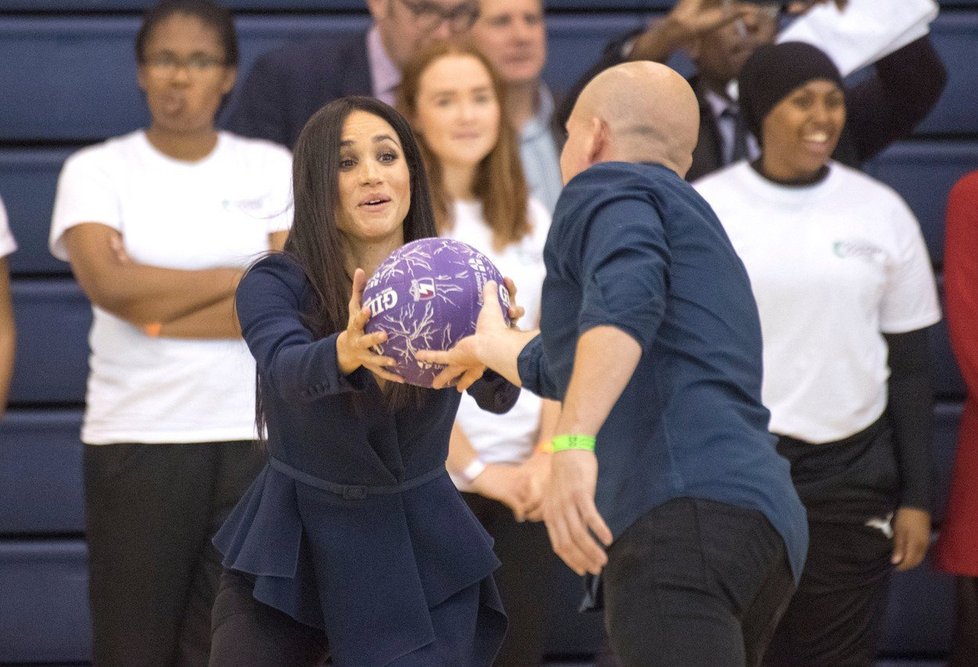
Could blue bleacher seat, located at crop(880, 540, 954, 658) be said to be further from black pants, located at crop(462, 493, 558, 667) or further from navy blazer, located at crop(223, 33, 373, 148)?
navy blazer, located at crop(223, 33, 373, 148)

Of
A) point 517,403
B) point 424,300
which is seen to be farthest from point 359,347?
point 517,403

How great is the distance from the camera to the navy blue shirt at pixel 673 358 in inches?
100

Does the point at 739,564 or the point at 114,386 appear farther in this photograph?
the point at 114,386

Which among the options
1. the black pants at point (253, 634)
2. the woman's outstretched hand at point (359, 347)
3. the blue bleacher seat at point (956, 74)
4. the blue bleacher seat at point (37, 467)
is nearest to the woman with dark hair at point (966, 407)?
the blue bleacher seat at point (956, 74)

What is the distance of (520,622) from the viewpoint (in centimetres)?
396

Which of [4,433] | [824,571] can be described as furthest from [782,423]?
[4,433]

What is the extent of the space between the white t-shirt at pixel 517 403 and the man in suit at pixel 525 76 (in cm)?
42

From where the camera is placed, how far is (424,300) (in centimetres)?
271

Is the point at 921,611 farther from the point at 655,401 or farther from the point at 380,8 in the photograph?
the point at 655,401

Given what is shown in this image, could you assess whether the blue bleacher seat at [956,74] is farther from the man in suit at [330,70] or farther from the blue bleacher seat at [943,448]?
the man in suit at [330,70]

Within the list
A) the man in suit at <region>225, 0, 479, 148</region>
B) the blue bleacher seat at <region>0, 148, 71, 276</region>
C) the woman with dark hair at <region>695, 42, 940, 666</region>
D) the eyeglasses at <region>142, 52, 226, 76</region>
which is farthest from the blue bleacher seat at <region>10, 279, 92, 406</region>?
the woman with dark hair at <region>695, 42, 940, 666</region>

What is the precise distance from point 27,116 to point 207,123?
1.25 meters

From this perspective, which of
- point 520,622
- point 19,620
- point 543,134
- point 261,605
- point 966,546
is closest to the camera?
point 261,605

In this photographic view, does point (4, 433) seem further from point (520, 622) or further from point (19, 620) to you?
point (520, 622)
